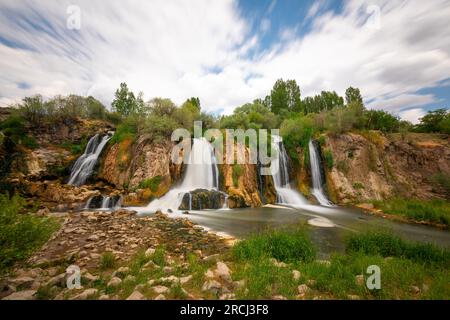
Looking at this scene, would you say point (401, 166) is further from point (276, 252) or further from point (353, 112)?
point (276, 252)

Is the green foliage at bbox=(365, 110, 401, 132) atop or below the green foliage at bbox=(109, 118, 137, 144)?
atop

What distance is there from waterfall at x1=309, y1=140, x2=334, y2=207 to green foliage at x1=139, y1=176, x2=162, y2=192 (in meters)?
14.6

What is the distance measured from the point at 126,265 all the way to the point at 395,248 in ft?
25.8

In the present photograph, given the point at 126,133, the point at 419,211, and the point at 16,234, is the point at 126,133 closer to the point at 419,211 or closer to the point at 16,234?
the point at 16,234

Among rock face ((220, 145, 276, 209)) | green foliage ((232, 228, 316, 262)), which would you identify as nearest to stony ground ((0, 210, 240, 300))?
green foliage ((232, 228, 316, 262))

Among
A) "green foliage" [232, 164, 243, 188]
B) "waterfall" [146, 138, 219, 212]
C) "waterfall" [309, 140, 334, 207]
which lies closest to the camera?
"waterfall" [146, 138, 219, 212]

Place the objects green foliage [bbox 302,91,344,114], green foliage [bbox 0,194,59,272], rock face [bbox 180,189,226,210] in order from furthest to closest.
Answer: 1. green foliage [bbox 302,91,344,114]
2. rock face [bbox 180,189,226,210]
3. green foliage [bbox 0,194,59,272]

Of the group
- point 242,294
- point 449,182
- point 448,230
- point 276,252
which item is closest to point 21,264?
point 242,294

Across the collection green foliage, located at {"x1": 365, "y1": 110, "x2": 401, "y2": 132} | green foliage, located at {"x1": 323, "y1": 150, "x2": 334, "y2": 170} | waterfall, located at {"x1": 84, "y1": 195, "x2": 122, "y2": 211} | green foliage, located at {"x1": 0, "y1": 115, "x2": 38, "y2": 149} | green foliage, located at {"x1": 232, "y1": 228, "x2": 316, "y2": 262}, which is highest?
green foliage, located at {"x1": 365, "y1": 110, "x2": 401, "y2": 132}

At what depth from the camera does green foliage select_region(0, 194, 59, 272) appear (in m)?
3.72

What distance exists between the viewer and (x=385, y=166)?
21.1 meters

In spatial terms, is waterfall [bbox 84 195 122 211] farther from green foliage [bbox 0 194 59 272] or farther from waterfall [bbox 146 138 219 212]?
green foliage [bbox 0 194 59 272]

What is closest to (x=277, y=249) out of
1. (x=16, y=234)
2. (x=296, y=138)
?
(x=16, y=234)
